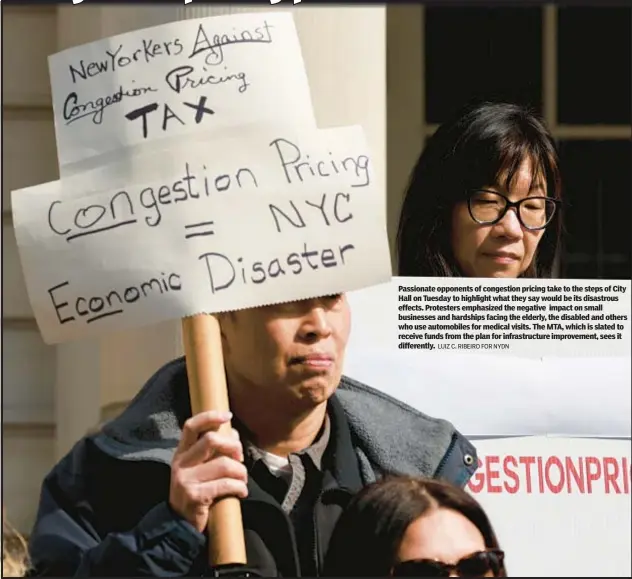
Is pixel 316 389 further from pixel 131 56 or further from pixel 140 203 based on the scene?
pixel 131 56

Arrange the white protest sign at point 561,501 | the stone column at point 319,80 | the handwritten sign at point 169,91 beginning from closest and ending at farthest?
the handwritten sign at point 169,91
the white protest sign at point 561,501
the stone column at point 319,80

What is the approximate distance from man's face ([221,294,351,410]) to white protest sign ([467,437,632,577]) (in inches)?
15.1

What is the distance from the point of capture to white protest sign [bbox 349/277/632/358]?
3.89m

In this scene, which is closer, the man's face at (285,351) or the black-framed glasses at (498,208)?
the man's face at (285,351)

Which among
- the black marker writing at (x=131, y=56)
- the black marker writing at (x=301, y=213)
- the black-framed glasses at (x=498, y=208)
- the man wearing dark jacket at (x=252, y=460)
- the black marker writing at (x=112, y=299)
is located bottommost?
the man wearing dark jacket at (x=252, y=460)

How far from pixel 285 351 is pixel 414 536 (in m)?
0.49

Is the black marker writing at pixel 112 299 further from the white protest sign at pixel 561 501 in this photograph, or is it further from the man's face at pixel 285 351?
the white protest sign at pixel 561 501

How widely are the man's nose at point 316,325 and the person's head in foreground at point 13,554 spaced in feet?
2.68

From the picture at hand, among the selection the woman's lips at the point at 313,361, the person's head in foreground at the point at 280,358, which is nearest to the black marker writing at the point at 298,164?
the person's head in foreground at the point at 280,358

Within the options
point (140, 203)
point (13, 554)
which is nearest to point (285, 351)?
point (140, 203)

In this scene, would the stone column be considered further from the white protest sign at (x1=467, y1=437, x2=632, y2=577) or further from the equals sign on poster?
the white protest sign at (x1=467, y1=437, x2=632, y2=577)

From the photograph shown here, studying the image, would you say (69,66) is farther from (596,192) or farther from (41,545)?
(596,192)

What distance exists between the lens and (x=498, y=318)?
3928mm

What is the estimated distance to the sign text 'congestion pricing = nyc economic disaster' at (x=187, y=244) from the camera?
3662 millimetres
